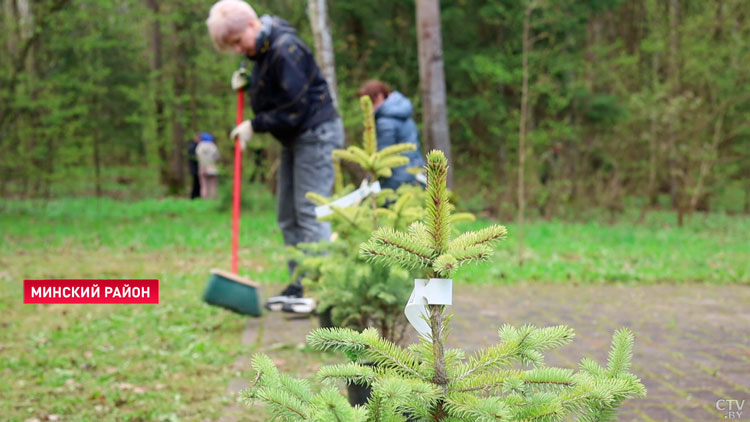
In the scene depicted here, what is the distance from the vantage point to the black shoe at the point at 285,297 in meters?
5.52

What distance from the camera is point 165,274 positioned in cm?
767

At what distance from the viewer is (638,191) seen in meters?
18.2

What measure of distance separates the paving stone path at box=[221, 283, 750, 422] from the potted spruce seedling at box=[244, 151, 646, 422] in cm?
171

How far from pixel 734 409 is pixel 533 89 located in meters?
11.2

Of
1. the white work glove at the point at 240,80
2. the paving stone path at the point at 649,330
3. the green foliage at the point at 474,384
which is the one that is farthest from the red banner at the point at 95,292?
the green foliage at the point at 474,384

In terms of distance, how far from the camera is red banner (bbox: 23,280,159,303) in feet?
20.2

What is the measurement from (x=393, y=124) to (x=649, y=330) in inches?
107

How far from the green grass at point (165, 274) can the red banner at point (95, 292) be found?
0.10m

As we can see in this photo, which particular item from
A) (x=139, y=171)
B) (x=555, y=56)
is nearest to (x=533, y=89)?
(x=555, y=56)

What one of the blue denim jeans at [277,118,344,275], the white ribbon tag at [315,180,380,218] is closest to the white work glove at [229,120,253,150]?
the blue denim jeans at [277,118,344,275]

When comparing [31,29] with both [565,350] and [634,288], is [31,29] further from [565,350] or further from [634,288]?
[565,350]

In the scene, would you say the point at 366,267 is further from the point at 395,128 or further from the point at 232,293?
the point at 395,128

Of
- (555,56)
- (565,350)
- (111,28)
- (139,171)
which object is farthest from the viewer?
(139,171)

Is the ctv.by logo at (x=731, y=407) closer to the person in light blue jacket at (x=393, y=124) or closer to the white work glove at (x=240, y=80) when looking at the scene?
the person in light blue jacket at (x=393, y=124)
